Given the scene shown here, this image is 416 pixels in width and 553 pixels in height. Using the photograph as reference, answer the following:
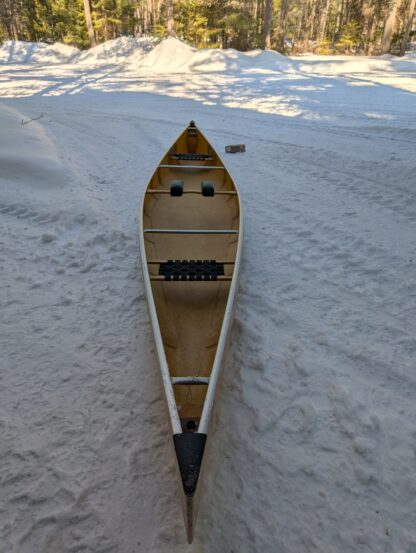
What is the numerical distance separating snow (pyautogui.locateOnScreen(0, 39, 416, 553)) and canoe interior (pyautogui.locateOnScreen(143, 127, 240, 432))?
0.90 ft

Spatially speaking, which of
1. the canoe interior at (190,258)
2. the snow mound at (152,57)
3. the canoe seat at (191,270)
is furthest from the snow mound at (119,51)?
the canoe seat at (191,270)

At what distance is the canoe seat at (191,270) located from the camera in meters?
3.04

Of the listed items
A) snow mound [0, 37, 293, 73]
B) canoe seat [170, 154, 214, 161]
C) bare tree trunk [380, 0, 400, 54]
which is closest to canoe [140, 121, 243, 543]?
canoe seat [170, 154, 214, 161]

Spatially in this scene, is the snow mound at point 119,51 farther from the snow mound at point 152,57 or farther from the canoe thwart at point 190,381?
the canoe thwart at point 190,381

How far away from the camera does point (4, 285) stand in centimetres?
337

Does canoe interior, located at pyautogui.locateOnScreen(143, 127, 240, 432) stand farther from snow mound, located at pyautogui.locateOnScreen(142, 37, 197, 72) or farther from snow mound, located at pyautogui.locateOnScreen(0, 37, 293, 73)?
snow mound, located at pyautogui.locateOnScreen(142, 37, 197, 72)

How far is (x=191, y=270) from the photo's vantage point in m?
3.18

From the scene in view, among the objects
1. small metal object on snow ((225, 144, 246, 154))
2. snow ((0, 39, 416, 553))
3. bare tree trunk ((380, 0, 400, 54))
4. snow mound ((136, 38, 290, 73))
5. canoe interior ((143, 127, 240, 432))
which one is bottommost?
snow ((0, 39, 416, 553))

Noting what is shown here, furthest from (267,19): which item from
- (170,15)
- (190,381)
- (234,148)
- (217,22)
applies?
(190,381)

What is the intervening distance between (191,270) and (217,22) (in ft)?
109

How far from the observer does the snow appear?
1812mm

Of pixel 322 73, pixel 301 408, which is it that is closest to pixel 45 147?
pixel 301 408

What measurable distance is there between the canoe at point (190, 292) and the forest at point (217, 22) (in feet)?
83.8

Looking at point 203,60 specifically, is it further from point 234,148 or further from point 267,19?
point 234,148
